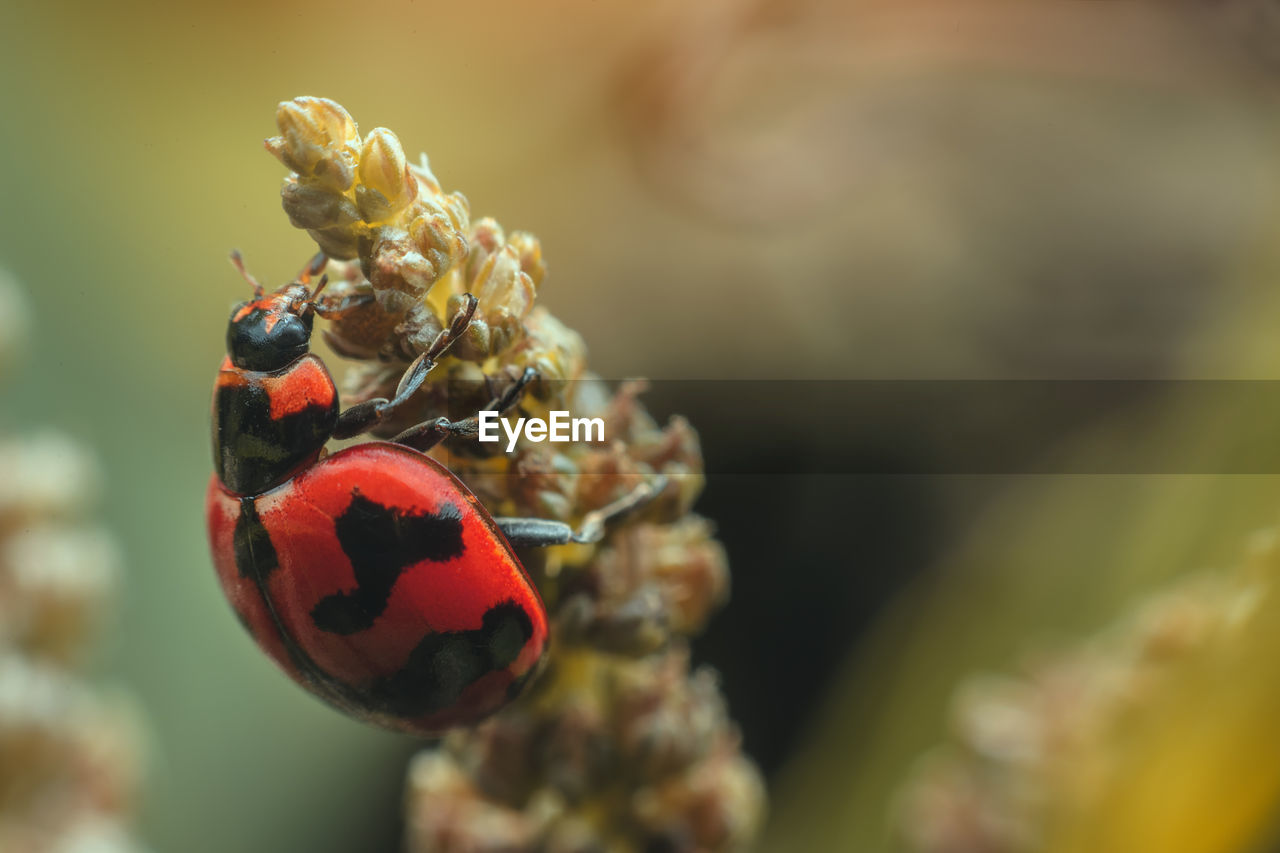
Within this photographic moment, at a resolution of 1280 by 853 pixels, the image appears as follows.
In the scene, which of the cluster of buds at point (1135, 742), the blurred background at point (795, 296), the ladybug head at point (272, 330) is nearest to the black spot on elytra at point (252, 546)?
the ladybug head at point (272, 330)

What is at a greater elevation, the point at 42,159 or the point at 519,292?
the point at 42,159

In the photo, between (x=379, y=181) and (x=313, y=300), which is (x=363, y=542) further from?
(x=379, y=181)

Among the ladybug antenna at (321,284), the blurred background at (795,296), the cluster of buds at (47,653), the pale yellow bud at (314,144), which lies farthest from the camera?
the blurred background at (795,296)

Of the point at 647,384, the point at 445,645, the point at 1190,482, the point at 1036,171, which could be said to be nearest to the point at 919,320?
the point at 1036,171

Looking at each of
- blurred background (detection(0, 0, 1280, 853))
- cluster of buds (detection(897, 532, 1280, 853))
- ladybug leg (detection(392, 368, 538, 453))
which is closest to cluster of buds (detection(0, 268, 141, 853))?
blurred background (detection(0, 0, 1280, 853))

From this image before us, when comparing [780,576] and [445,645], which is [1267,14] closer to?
[780,576]

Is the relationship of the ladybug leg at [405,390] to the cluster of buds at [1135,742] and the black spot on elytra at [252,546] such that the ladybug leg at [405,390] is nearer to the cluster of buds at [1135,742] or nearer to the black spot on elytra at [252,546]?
the black spot on elytra at [252,546]
